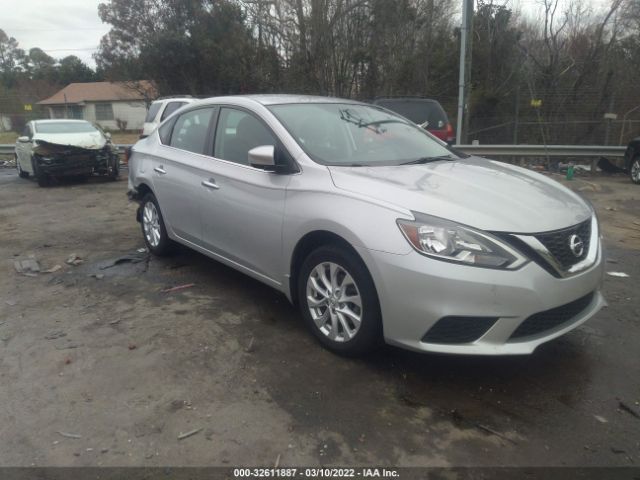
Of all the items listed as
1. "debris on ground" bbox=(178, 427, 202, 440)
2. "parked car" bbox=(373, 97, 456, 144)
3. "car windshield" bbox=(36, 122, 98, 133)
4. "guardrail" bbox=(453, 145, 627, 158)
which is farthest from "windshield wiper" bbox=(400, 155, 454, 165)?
"car windshield" bbox=(36, 122, 98, 133)

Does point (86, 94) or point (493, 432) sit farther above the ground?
point (86, 94)

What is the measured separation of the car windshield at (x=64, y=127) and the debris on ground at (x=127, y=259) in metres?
7.65

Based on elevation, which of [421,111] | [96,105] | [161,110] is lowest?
[421,111]

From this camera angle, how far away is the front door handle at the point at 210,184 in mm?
4293

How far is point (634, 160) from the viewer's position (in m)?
10.7

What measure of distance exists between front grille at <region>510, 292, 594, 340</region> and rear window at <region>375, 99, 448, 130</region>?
7450 millimetres

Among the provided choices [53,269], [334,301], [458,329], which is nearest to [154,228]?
[53,269]

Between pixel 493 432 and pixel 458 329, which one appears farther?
pixel 458 329

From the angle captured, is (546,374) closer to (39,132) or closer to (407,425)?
(407,425)

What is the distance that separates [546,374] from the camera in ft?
10.6

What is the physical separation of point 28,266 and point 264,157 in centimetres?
348

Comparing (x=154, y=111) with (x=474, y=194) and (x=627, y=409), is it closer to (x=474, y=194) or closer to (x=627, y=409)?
(x=474, y=194)

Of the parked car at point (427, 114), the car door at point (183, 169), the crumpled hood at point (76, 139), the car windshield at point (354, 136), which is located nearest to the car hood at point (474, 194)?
the car windshield at point (354, 136)

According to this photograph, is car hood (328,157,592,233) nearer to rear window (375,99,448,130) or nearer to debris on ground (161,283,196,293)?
debris on ground (161,283,196,293)
